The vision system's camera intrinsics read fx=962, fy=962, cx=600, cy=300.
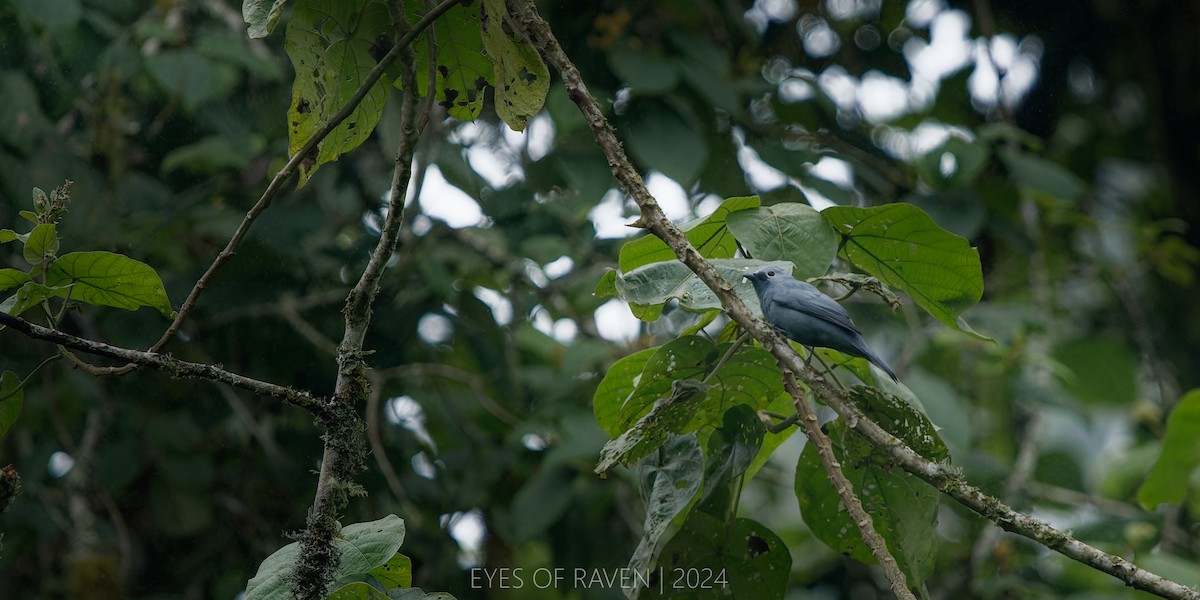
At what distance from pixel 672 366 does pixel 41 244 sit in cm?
102

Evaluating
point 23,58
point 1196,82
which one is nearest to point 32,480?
point 23,58

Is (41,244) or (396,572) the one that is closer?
(41,244)

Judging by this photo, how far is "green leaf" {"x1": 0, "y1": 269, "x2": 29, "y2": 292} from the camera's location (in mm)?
1478

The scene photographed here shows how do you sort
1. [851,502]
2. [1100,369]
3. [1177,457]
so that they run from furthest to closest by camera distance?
[1100,369] → [1177,457] → [851,502]

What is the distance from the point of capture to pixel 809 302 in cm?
160

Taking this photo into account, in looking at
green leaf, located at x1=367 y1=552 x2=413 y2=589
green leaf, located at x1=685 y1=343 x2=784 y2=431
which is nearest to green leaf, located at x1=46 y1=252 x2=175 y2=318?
green leaf, located at x1=367 y1=552 x2=413 y2=589

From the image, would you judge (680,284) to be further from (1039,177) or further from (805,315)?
(1039,177)

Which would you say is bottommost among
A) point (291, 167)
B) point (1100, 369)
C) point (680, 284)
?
point (1100, 369)

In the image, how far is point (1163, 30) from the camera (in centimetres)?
520

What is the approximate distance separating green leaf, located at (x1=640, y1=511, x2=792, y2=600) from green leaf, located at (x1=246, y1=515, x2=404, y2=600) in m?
Result: 0.53

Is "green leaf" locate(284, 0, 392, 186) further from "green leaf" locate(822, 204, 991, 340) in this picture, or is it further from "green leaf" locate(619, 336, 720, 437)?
"green leaf" locate(822, 204, 991, 340)

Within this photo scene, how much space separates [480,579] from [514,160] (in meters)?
1.77

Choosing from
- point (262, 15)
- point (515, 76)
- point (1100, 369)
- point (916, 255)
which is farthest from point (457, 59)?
point (1100, 369)

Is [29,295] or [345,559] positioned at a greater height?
[29,295]
